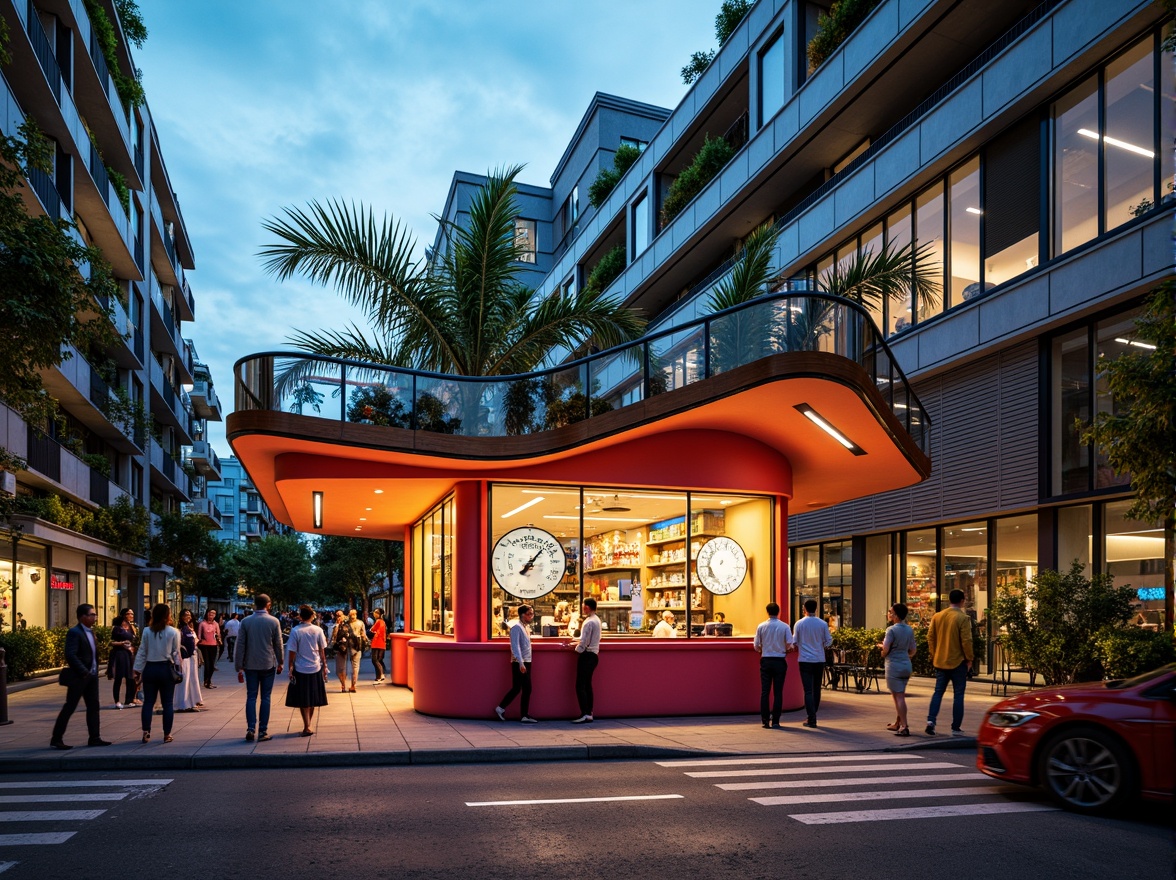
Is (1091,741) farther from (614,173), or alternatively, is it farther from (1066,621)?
(614,173)

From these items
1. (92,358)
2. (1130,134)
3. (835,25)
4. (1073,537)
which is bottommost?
(1073,537)

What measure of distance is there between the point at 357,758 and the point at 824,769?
520cm

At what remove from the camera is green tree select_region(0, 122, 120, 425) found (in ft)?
38.4

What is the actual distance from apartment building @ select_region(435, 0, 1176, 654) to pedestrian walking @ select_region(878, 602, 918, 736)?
285cm

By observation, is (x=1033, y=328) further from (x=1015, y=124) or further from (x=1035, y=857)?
(x=1035, y=857)

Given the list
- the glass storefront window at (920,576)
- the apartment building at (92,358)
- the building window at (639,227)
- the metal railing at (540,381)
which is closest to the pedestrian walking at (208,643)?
the apartment building at (92,358)

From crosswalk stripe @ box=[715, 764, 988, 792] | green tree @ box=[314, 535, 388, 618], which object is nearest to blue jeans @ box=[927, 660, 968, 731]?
crosswalk stripe @ box=[715, 764, 988, 792]

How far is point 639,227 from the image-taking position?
130 ft

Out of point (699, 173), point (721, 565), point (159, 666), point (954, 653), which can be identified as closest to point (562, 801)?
point (159, 666)

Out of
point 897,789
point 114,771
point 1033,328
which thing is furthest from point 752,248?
point 114,771

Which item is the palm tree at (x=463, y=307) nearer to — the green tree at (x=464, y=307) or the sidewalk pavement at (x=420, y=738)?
the green tree at (x=464, y=307)

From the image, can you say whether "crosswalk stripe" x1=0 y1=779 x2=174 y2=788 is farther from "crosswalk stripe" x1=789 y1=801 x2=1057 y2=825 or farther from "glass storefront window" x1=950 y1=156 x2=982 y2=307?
"glass storefront window" x1=950 y1=156 x2=982 y2=307

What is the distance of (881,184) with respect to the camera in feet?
79.0

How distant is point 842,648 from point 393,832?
16.2 metres
